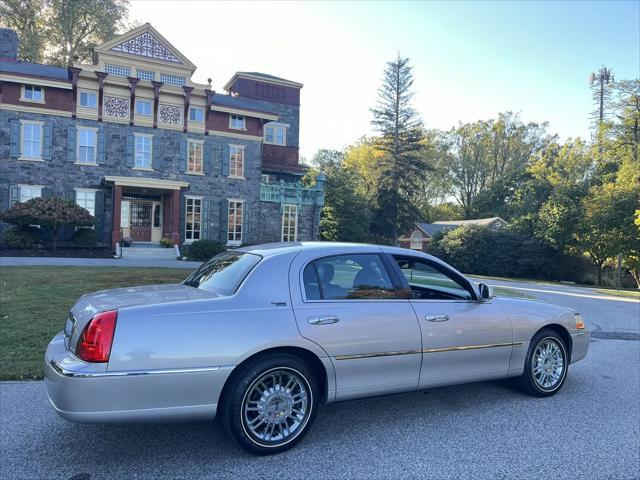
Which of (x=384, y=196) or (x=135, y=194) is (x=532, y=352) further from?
(x=384, y=196)

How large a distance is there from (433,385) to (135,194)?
86.2 feet

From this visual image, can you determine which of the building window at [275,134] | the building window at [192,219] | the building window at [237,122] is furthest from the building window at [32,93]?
the building window at [275,134]

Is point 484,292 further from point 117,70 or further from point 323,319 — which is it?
point 117,70

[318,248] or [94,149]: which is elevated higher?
[94,149]

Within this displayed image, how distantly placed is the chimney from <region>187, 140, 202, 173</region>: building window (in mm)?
11722

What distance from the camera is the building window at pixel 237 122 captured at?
2909 cm

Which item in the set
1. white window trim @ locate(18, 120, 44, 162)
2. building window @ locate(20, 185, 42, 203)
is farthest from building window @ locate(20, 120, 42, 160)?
building window @ locate(20, 185, 42, 203)

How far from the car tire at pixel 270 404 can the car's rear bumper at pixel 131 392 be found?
5.4 inches

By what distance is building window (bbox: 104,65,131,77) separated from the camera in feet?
86.1

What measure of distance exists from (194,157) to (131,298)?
25517mm

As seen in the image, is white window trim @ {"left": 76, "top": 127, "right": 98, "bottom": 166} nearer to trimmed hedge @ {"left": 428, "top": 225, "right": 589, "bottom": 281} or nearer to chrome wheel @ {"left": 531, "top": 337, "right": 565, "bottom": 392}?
chrome wheel @ {"left": 531, "top": 337, "right": 565, "bottom": 392}

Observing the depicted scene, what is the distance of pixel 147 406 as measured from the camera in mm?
3246

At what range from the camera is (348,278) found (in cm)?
425

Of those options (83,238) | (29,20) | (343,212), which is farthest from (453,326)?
(29,20)
